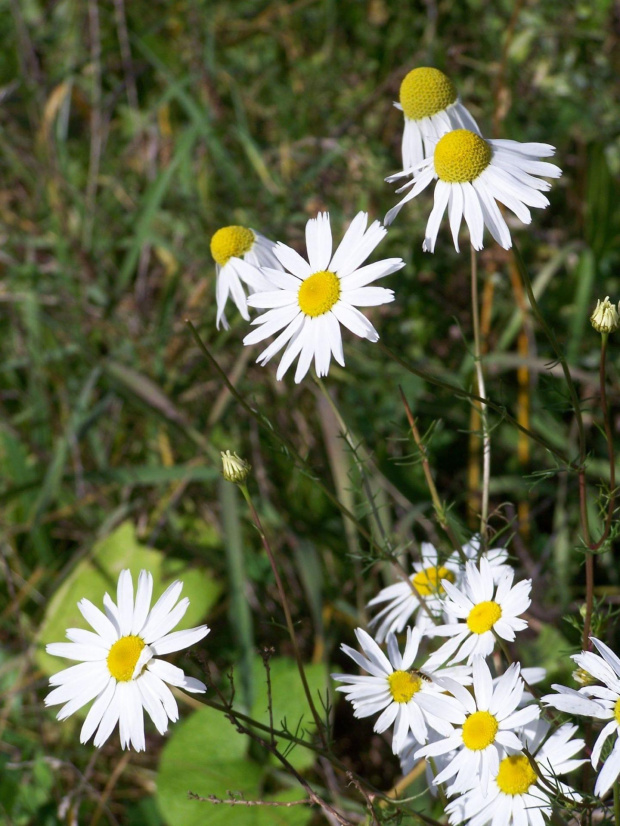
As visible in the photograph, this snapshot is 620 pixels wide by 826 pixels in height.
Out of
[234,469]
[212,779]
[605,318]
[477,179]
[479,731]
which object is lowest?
[212,779]

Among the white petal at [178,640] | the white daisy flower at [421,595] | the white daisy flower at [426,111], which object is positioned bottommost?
the white petal at [178,640]

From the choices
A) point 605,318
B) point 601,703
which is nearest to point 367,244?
point 605,318

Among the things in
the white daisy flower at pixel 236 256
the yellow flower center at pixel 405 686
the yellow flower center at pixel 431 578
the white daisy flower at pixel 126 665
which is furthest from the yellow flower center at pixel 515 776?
the white daisy flower at pixel 236 256

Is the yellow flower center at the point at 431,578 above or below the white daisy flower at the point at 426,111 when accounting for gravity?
below

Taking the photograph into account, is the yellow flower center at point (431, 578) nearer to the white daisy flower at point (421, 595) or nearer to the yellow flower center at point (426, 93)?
the white daisy flower at point (421, 595)

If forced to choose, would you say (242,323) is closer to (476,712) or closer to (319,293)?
(319,293)

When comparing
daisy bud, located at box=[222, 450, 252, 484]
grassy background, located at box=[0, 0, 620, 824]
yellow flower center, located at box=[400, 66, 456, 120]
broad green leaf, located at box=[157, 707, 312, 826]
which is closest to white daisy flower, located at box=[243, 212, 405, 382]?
daisy bud, located at box=[222, 450, 252, 484]

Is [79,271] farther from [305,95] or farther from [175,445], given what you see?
[305,95]
